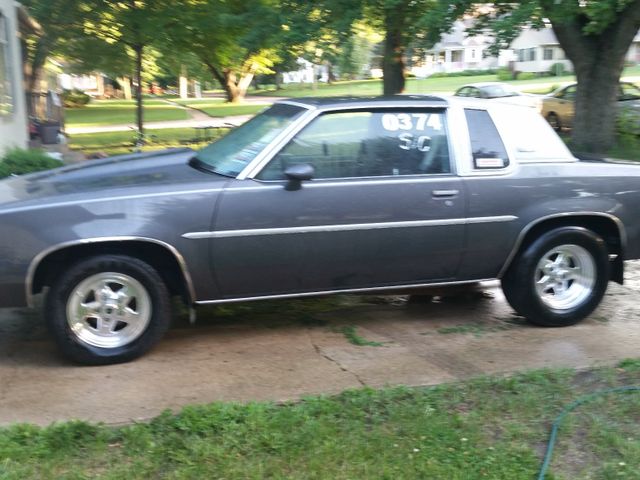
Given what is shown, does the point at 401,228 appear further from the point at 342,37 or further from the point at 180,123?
the point at 180,123

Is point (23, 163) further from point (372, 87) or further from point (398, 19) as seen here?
point (372, 87)

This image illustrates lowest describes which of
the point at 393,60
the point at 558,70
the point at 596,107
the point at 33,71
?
the point at 596,107

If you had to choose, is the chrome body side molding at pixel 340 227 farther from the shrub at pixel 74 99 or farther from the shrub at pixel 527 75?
the shrub at pixel 527 75

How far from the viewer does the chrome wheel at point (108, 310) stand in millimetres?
4523

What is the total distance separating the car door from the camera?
186 inches

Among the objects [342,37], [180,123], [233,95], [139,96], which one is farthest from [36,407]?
[233,95]

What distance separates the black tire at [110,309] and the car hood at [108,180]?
0.43m

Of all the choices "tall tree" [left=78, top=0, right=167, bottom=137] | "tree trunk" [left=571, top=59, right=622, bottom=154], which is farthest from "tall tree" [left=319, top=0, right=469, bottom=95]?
"tall tree" [left=78, top=0, right=167, bottom=137]

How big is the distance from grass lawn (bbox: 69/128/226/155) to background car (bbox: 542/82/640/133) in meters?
9.10

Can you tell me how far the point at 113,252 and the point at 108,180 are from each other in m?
0.63

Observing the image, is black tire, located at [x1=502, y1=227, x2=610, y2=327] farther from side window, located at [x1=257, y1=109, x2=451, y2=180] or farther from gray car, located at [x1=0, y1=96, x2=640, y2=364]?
side window, located at [x1=257, y1=109, x2=451, y2=180]

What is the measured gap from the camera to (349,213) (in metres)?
4.89

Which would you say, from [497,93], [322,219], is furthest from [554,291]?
[497,93]

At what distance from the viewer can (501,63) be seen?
70500 millimetres
